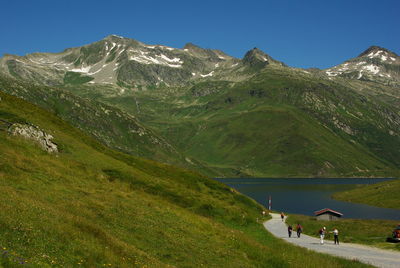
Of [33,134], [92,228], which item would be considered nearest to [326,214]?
[33,134]

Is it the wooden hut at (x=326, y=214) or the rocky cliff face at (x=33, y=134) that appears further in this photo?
the wooden hut at (x=326, y=214)

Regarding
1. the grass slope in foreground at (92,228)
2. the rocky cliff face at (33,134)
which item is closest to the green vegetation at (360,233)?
the grass slope in foreground at (92,228)

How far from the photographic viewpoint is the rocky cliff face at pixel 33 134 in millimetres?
52188

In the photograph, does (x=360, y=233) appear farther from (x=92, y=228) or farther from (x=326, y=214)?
(x=92, y=228)

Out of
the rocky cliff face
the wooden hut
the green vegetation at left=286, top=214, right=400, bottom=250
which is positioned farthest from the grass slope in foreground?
the wooden hut

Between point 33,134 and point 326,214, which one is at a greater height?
point 326,214

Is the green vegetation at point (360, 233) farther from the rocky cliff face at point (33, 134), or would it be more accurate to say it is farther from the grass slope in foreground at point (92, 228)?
the rocky cliff face at point (33, 134)

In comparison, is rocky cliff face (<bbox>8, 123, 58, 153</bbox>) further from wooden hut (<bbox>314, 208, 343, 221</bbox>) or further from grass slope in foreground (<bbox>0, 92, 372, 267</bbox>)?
wooden hut (<bbox>314, 208, 343, 221</bbox>)

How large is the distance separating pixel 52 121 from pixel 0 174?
48.5 metres

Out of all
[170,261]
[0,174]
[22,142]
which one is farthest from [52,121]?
[170,261]

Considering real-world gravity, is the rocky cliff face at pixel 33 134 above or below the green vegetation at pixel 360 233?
above

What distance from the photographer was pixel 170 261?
1020 inches

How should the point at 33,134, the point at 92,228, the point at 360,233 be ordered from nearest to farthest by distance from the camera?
1. the point at 92,228
2. the point at 33,134
3. the point at 360,233

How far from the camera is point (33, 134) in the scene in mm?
A: 54188
